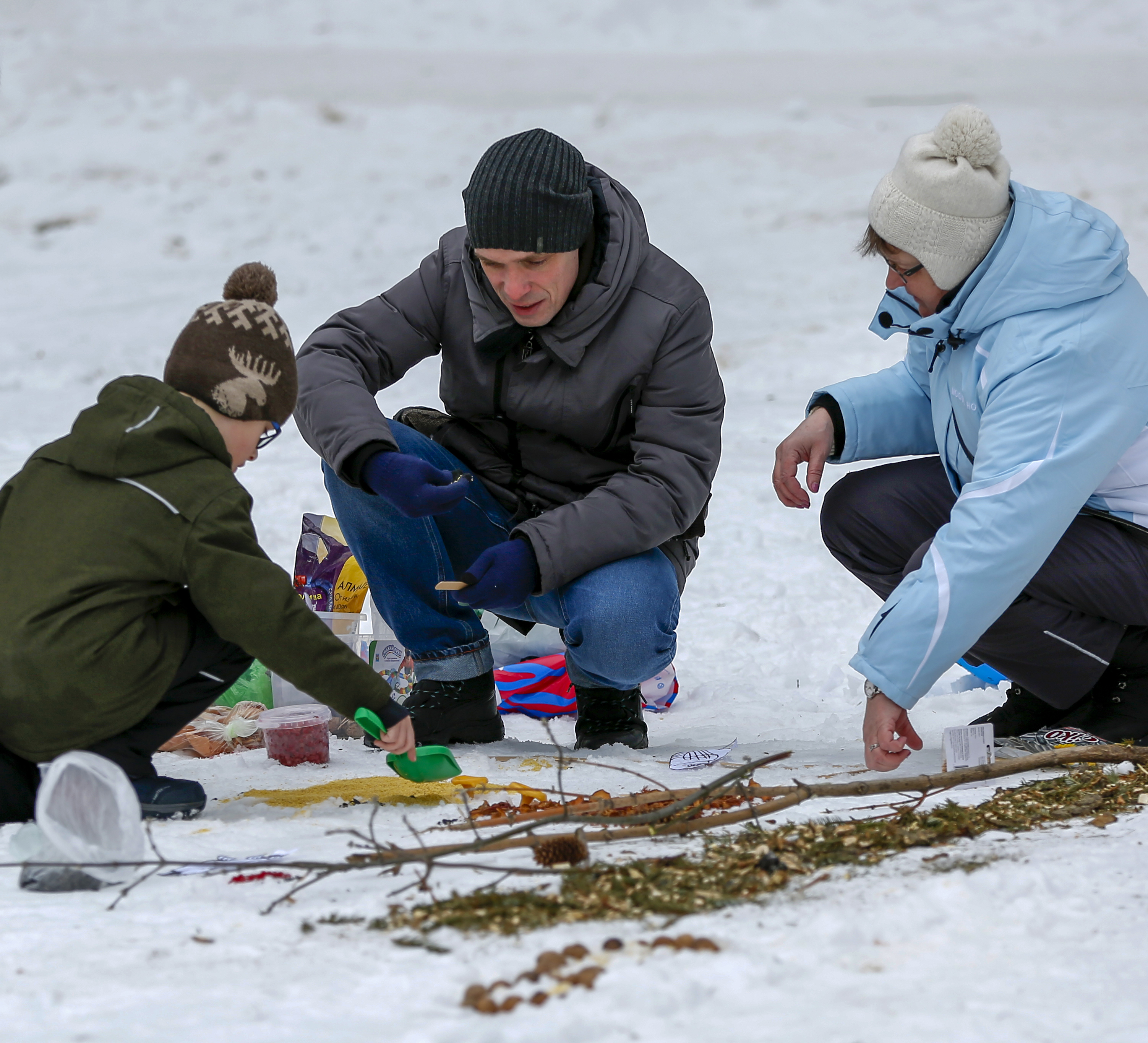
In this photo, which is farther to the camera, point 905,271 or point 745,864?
point 905,271

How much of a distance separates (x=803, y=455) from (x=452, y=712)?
3.38 ft

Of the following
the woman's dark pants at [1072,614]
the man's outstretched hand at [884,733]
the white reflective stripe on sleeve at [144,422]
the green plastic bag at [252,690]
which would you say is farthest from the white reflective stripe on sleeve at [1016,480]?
the green plastic bag at [252,690]

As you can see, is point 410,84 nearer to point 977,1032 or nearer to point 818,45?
point 818,45

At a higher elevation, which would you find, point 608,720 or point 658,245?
point 658,245

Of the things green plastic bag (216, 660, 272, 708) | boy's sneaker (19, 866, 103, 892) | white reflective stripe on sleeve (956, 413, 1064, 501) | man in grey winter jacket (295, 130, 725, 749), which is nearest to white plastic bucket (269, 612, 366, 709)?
green plastic bag (216, 660, 272, 708)

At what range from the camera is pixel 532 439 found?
278 cm

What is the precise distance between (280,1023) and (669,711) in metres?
2.23

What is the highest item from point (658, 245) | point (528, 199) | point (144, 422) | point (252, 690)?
point (658, 245)

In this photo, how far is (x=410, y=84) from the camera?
1292cm

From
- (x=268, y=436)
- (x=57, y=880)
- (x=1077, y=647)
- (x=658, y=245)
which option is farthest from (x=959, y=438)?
(x=658, y=245)

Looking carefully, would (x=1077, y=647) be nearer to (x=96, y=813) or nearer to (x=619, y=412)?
Answer: (x=619, y=412)

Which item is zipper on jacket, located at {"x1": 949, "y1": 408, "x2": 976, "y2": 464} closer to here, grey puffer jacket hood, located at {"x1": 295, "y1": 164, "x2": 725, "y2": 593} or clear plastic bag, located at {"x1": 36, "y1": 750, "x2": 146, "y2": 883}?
grey puffer jacket hood, located at {"x1": 295, "y1": 164, "x2": 725, "y2": 593}

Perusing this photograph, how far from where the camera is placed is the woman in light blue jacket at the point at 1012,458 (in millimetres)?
2037

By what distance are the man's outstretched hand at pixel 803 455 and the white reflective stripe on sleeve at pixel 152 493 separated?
54.4 inches
